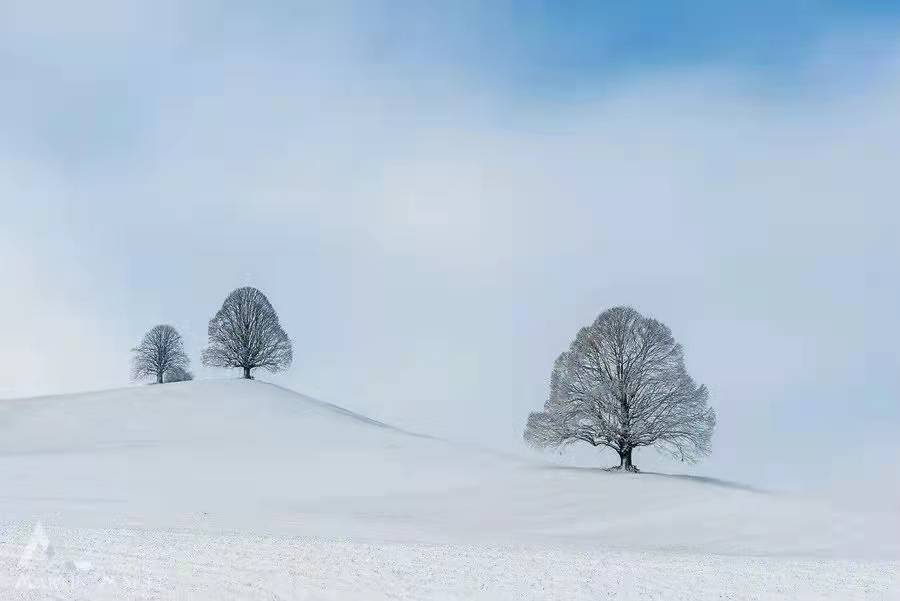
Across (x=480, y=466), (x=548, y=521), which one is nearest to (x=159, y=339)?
(x=480, y=466)

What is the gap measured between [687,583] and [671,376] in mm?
22147

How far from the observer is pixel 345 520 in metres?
24.8

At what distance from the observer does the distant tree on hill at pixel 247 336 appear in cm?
6062

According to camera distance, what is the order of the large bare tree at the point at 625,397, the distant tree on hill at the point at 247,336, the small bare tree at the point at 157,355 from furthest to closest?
the small bare tree at the point at 157,355 < the distant tree on hill at the point at 247,336 < the large bare tree at the point at 625,397

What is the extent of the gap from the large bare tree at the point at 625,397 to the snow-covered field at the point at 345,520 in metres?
1.71

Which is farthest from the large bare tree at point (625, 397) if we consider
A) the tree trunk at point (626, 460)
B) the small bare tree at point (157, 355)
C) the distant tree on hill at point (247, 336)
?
the small bare tree at point (157, 355)

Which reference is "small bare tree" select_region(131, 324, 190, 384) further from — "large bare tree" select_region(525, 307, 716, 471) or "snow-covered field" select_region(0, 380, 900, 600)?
"large bare tree" select_region(525, 307, 716, 471)

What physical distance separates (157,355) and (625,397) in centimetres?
4806

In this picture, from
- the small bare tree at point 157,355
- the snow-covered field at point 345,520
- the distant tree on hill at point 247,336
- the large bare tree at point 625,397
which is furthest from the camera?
the small bare tree at point 157,355

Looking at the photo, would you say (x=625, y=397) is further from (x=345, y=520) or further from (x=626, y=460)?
(x=345, y=520)

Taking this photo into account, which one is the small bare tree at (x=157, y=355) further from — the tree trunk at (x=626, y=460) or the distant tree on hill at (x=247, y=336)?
the tree trunk at (x=626, y=460)

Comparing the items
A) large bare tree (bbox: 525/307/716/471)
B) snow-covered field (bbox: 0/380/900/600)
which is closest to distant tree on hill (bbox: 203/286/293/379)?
snow-covered field (bbox: 0/380/900/600)

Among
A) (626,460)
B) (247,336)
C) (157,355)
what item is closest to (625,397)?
(626,460)

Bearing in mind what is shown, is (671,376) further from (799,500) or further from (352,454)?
(352,454)
